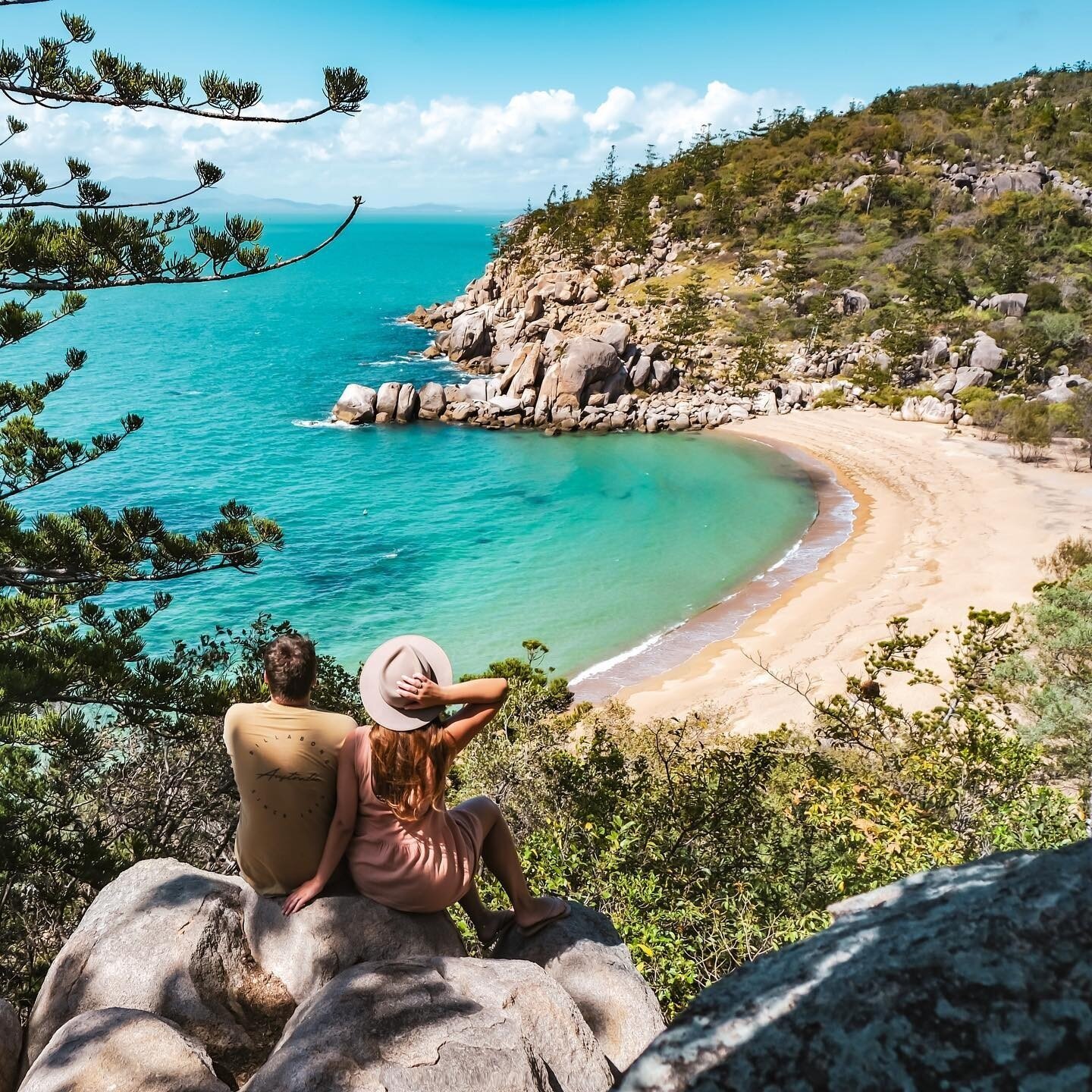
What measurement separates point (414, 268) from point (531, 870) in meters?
138

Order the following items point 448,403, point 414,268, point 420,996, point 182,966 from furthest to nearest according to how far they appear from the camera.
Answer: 1. point 414,268
2. point 448,403
3. point 182,966
4. point 420,996

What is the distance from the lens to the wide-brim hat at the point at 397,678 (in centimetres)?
344

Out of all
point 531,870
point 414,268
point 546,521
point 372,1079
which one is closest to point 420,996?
point 372,1079

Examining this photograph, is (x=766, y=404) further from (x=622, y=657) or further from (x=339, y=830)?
(x=339, y=830)

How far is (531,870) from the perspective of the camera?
19.9 ft

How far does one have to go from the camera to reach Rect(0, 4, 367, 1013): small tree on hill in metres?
5.47

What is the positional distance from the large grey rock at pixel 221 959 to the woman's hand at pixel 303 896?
0.04 metres

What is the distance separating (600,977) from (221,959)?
174cm

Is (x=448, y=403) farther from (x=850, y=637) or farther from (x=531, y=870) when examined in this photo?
(x=531, y=870)

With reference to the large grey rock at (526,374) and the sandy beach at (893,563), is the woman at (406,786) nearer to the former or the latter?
the sandy beach at (893,563)

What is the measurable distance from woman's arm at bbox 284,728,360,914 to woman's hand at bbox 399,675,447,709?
432mm

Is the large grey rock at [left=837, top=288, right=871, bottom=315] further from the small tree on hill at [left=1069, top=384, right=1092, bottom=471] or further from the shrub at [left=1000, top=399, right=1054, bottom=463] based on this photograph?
the shrub at [left=1000, top=399, right=1054, bottom=463]

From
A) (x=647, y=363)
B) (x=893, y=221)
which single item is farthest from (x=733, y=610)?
(x=893, y=221)

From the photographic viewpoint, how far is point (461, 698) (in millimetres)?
3447
